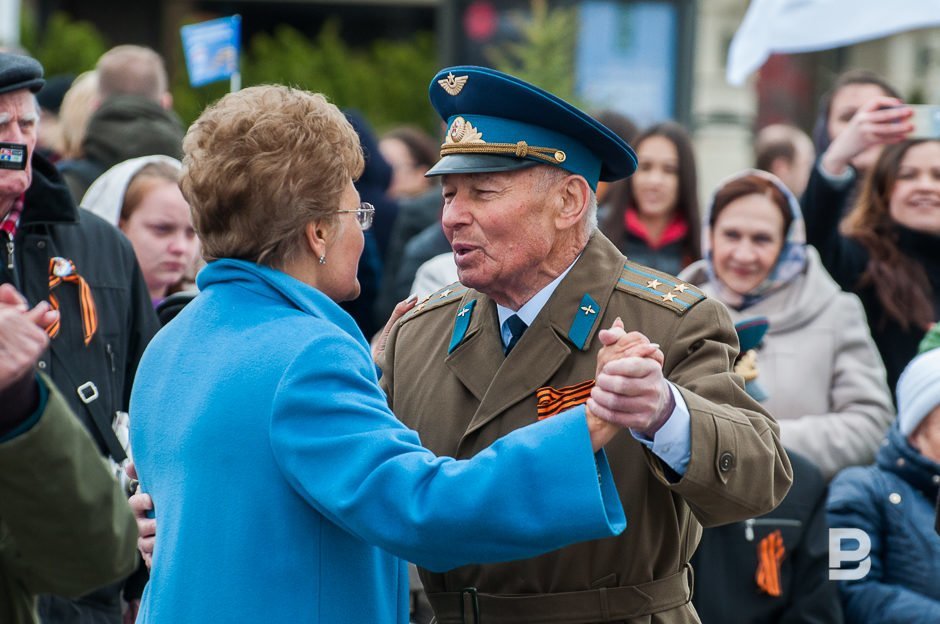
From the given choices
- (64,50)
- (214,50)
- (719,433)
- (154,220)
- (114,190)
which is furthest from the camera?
(64,50)

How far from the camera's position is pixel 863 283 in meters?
5.96

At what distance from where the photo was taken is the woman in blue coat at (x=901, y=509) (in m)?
4.39

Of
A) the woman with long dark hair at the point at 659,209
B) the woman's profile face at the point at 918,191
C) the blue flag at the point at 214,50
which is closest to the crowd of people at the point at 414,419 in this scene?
the woman's profile face at the point at 918,191

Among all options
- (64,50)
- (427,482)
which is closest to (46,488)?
(427,482)

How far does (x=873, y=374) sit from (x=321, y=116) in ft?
10.6

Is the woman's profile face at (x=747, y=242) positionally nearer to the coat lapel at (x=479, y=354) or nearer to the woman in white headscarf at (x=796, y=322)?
the woman in white headscarf at (x=796, y=322)

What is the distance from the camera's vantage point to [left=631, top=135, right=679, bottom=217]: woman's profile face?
6426mm

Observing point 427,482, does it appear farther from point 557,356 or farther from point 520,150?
point 520,150

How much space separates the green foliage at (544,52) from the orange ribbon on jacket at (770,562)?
900 cm

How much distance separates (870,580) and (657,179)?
251 cm

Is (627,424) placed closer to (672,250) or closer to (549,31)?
(672,250)

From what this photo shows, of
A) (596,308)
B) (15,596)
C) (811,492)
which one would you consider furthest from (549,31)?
(15,596)

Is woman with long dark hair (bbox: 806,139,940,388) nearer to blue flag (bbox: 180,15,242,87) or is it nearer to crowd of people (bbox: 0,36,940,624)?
crowd of people (bbox: 0,36,940,624)

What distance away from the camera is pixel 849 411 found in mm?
5309
